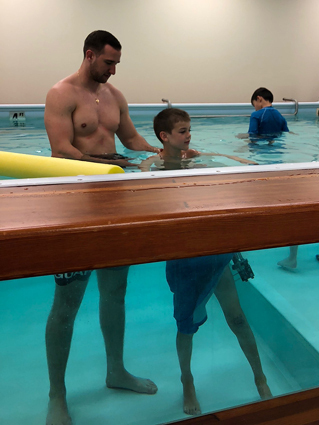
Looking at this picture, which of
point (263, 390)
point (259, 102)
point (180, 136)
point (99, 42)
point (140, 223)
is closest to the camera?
point (140, 223)

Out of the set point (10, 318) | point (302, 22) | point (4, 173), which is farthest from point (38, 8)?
point (10, 318)

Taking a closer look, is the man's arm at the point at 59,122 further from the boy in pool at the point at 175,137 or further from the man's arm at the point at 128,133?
the boy in pool at the point at 175,137

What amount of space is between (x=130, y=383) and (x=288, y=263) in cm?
39

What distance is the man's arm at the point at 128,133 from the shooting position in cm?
289

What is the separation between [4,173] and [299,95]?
7.16 m

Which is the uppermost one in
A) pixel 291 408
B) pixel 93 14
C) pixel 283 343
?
pixel 93 14

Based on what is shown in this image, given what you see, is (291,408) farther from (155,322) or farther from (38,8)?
(38,8)

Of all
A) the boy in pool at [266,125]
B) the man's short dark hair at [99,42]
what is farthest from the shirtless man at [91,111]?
the boy in pool at [266,125]

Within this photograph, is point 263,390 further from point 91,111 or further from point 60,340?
point 91,111

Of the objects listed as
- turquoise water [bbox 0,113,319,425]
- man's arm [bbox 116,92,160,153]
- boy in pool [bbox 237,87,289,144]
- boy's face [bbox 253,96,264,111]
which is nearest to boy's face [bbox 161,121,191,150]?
man's arm [bbox 116,92,160,153]

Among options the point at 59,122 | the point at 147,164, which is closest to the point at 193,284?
the point at 147,164

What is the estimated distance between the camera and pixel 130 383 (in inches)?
30.5

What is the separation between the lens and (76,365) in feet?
2.50

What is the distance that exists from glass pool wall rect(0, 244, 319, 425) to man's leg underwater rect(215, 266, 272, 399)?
12mm
